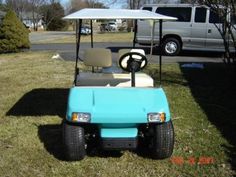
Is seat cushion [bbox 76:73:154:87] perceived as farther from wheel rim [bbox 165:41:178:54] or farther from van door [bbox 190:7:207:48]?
wheel rim [bbox 165:41:178:54]

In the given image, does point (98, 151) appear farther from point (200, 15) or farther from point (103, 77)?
point (200, 15)

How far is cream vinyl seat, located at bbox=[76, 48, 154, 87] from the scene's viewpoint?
593 cm

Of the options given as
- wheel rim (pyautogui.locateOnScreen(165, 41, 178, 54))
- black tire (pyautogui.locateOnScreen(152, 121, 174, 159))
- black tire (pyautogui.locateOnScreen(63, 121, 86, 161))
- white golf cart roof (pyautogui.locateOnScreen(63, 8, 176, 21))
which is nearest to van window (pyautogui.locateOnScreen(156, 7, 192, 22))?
wheel rim (pyautogui.locateOnScreen(165, 41, 178, 54))

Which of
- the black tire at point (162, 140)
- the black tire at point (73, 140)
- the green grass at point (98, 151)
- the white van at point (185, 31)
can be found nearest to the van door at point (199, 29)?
the white van at point (185, 31)

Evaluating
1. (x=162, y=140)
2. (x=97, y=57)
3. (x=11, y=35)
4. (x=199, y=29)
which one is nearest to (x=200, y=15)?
(x=199, y=29)

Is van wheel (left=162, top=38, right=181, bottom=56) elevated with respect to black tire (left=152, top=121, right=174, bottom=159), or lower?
lower

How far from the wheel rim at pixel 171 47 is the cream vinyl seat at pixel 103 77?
9.81 meters

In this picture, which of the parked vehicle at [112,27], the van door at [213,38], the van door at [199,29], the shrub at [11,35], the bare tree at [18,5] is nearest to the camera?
the van door at [213,38]

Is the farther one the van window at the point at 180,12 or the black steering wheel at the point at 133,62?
the van window at the point at 180,12

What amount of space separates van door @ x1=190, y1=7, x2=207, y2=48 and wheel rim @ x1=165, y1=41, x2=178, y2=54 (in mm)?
651

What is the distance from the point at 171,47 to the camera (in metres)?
16.5

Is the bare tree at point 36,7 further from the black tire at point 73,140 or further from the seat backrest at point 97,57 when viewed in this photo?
the black tire at point 73,140

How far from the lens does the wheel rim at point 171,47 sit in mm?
16469

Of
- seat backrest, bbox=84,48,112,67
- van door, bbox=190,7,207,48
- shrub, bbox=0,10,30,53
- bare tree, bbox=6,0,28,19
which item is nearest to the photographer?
seat backrest, bbox=84,48,112,67
